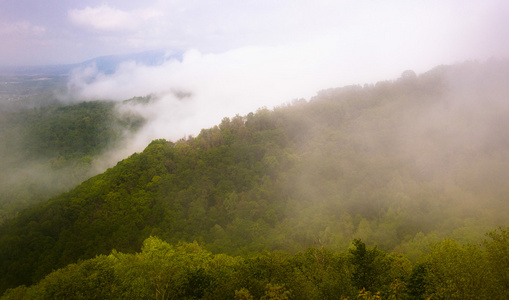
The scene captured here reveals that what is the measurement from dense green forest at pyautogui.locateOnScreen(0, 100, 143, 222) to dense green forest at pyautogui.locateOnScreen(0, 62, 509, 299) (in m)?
30.9

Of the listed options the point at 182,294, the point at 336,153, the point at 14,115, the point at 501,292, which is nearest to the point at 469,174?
the point at 336,153

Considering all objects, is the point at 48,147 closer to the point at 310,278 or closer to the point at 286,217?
the point at 286,217

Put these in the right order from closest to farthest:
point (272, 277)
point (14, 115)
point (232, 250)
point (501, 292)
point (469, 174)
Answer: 1. point (501, 292)
2. point (272, 277)
3. point (232, 250)
4. point (469, 174)
5. point (14, 115)

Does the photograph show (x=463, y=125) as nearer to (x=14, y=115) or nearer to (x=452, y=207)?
(x=452, y=207)

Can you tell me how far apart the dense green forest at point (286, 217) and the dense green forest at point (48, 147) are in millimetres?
30870

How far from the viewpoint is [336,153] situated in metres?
108

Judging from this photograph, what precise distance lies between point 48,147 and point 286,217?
417 ft

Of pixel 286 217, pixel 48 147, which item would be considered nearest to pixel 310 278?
pixel 286 217

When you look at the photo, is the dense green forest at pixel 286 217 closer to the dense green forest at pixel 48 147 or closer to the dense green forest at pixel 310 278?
the dense green forest at pixel 310 278

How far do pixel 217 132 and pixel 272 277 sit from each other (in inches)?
3474

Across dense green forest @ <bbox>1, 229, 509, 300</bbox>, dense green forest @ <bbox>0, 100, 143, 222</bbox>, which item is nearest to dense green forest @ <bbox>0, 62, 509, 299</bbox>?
dense green forest @ <bbox>1, 229, 509, 300</bbox>

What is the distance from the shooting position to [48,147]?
134 meters

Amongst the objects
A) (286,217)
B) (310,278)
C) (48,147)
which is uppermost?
(48,147)

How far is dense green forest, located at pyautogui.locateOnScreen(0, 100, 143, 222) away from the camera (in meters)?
101
